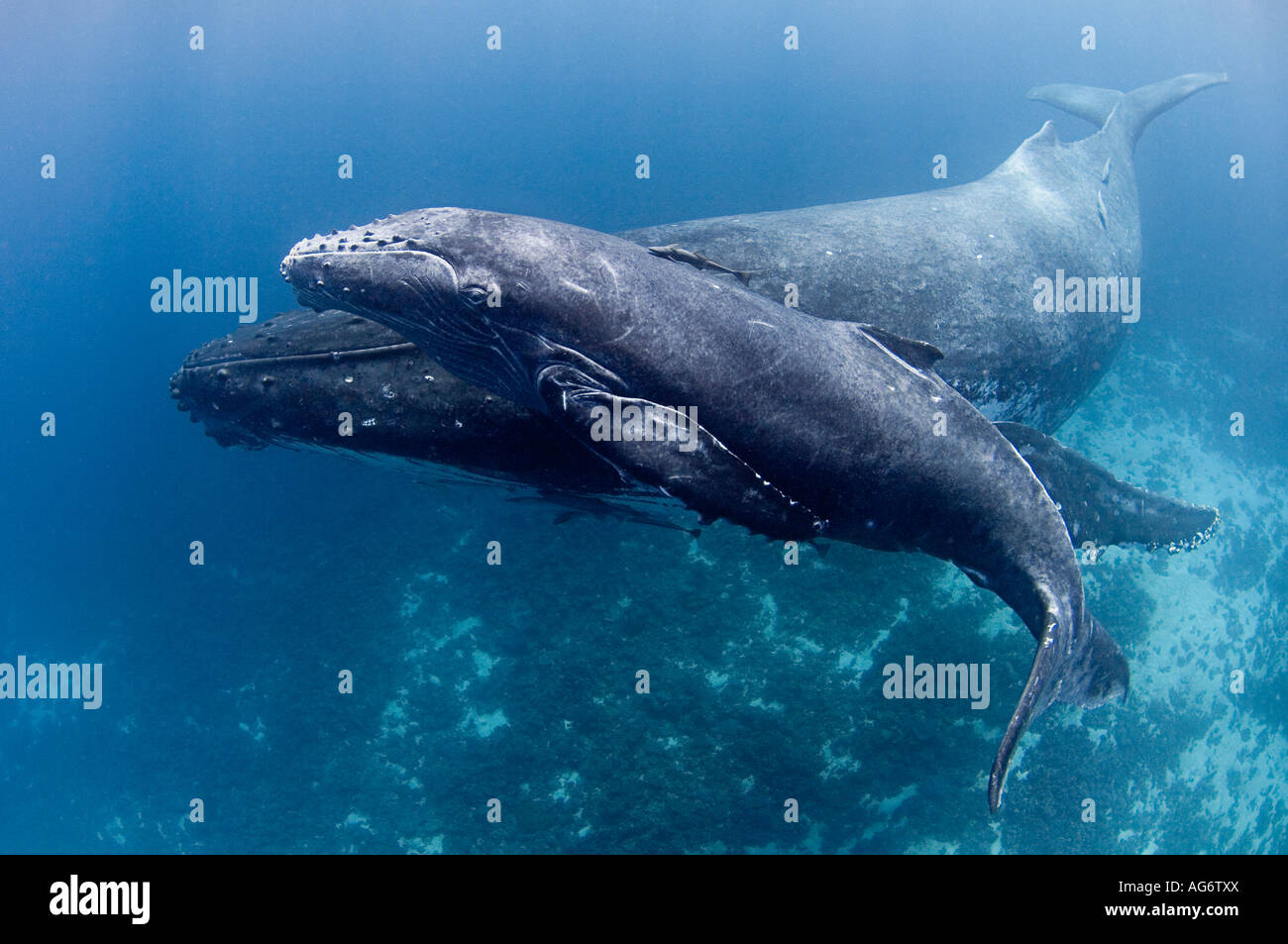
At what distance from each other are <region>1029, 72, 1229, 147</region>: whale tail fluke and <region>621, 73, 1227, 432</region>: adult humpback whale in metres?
7.21

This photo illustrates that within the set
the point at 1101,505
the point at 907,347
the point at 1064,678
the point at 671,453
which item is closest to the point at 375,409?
the point at 671,453

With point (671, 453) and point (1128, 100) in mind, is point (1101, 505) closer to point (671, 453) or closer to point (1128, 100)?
point (671, 453)

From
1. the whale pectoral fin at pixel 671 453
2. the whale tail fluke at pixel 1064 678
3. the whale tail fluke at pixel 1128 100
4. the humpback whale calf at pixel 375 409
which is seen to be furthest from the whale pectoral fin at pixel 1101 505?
the whale tail fluke at pixel 1128 100

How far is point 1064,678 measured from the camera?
7.54 metres

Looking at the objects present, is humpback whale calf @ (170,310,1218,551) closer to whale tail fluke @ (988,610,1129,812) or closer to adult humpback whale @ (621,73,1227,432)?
adult humpback whale @ (621,73,1227,432)

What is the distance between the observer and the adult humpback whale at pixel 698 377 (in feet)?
18.3

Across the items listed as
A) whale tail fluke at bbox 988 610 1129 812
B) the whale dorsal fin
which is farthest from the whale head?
whale tail fluke at bbox 988 610 1129 812

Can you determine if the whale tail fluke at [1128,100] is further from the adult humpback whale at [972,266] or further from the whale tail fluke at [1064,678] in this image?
the whale tail fluke at [1064,678]

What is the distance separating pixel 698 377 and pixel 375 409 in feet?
12.7

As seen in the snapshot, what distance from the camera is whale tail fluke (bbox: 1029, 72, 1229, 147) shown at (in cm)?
1779

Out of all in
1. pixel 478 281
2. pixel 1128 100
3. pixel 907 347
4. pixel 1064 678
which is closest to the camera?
pixel 478 281

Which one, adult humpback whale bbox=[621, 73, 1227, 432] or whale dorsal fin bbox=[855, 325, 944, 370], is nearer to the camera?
whale dorsal fin bbox=[855, 325, 944, 370]
